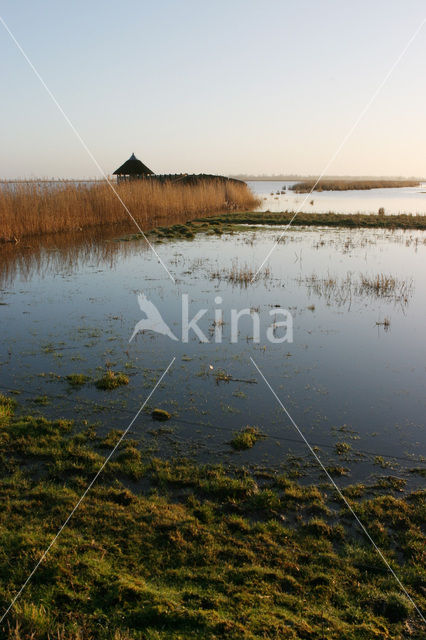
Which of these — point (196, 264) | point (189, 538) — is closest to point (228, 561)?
point (189, 538)

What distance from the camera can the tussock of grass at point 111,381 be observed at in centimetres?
607

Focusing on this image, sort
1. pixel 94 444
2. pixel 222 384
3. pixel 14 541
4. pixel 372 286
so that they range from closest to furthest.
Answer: pixel 14 541 → pixel 94 444 → pixel 222 384 → pixel 372 286

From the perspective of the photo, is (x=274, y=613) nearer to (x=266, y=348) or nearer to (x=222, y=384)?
(x=222, y=384)

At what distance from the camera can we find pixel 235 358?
282 inches

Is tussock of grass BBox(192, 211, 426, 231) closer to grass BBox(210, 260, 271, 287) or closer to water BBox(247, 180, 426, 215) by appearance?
water BBox(247, 180, 426, 215)

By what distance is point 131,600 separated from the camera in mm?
2678

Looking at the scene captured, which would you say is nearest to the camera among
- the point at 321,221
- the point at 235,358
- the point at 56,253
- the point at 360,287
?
the point at 235,358

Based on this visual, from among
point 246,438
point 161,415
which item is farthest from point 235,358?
point 246,438

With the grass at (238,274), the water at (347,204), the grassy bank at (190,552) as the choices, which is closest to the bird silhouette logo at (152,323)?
the grass at (238,274)

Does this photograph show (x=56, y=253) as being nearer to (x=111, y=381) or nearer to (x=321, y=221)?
(x=111, y=381)

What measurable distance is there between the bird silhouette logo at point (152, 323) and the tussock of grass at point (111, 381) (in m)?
1.62

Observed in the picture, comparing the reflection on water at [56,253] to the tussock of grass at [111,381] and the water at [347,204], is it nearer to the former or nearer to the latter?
the tussock of grass at [111,381]

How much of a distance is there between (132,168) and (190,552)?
3339 cm

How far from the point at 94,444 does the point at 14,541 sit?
63.1 inches
